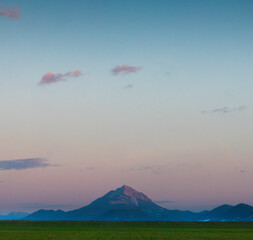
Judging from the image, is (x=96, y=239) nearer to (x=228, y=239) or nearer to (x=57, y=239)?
(x=57, y=239)

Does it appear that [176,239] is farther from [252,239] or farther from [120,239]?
[252,239]

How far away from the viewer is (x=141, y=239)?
235 ft

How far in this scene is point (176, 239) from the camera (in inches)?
2783

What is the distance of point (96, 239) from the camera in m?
71.2

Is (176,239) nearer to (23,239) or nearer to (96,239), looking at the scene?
(96,239)

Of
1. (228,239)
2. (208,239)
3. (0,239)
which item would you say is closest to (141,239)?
(208,239)

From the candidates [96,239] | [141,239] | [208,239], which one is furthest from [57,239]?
[208,239]

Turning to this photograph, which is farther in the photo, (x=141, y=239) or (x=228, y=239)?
(x=228, y=239)

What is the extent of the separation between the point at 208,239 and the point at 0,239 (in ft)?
118

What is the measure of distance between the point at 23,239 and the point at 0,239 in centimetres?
381

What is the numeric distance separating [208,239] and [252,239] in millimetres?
7679

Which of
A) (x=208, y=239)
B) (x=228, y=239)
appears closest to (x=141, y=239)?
(x=208, y=239)

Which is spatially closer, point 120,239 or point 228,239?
point 120,239

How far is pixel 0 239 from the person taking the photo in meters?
72.1
